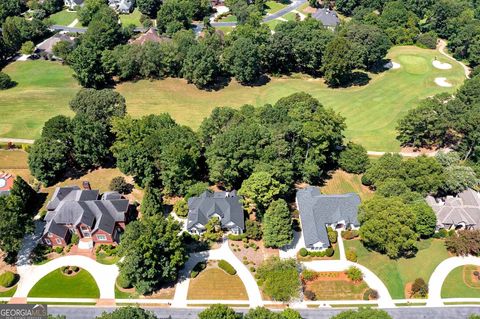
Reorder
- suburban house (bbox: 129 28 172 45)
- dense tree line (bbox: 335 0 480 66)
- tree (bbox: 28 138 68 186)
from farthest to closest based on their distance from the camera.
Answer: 1. dense tree line (bbox: 335 0 480 66)
2. suburban house (bbox: 129 28 172 45)
3. tree (bbox: 28 138 68 186)

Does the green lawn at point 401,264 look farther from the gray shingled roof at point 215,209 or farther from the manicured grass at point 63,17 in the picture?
the manicured grass at point 63,17

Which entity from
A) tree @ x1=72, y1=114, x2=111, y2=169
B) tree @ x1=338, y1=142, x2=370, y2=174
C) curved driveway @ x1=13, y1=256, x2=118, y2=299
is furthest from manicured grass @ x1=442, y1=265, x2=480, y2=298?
tree @ x1=72, y1=114, x2=111, y2=169

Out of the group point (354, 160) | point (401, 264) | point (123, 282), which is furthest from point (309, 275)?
point (354, 160)

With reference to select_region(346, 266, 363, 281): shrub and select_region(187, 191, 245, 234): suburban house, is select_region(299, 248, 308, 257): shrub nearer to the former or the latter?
select_region(346, 266, 363, 281): shrub

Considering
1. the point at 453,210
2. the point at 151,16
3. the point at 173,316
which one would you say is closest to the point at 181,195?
the point at 173,316

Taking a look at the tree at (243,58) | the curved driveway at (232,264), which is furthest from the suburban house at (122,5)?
the curved driveway at (232,264)

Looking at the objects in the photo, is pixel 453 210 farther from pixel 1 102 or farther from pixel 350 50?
pixel 1 102
